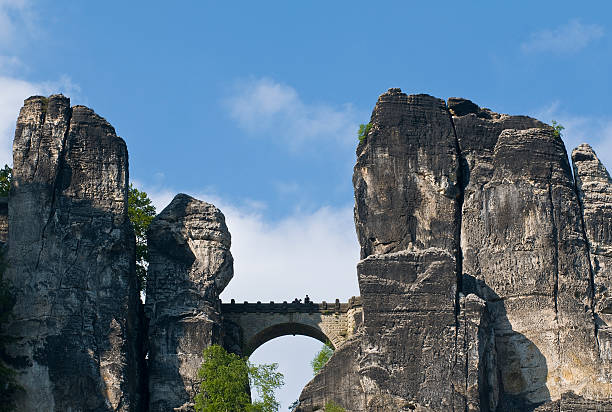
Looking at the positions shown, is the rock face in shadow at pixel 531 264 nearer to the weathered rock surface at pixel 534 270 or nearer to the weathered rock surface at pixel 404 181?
the weathered rock surface at pixel 534 270

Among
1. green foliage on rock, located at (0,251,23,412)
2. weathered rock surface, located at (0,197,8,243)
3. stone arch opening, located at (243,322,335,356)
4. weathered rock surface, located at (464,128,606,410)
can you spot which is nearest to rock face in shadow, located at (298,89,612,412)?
weathered rock surface, located at (464,128,606,410)

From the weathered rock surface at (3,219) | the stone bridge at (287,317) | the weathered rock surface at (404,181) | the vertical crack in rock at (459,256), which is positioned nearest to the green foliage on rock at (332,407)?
the vertical crack in rock at (459,256)

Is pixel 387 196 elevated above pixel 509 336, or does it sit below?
above

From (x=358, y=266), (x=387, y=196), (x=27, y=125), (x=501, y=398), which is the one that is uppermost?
(x=27, y=125)

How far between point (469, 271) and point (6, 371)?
20172mm

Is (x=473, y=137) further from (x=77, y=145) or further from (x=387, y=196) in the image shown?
(x=77, y=145)

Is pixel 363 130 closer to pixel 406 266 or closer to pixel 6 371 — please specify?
pixel 406 266

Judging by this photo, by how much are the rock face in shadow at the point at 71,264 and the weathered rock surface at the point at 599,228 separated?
19.8 m

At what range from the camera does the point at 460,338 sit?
4934 centimetres

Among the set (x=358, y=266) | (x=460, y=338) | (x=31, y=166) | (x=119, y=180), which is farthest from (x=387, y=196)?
(x=31, y=166)

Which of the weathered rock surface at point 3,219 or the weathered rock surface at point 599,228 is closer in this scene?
the weathered rock surface at point 599,228

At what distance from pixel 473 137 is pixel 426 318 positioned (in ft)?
34.5

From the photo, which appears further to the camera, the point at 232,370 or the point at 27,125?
the point at 27,125

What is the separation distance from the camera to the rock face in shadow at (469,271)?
162 feet
